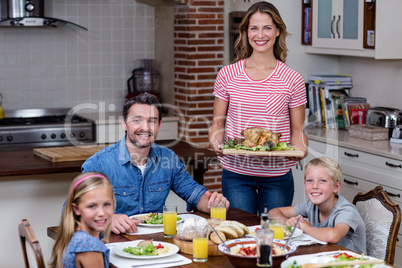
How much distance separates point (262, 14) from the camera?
3129 millimetres

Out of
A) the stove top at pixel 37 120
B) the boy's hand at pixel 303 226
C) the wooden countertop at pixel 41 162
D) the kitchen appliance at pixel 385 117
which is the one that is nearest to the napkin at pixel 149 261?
the boy's hand at pixel 303 226

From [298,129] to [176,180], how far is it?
67 cm

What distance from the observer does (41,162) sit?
3.71 metres

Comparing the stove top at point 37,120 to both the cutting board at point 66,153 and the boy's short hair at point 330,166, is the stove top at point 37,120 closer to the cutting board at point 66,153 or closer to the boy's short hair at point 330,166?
the cutting board at point 66,153

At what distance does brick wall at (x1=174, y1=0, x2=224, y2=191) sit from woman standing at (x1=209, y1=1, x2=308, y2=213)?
2.33 meters

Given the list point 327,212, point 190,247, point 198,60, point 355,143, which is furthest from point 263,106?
point 198,60

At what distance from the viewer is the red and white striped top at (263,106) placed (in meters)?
3.16

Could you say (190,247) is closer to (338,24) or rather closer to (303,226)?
(303,226)

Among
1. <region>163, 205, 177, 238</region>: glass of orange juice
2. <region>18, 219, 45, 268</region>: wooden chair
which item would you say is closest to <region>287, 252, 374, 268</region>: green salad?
<region>163, 205, 177, 238</region>: glass of orange juice

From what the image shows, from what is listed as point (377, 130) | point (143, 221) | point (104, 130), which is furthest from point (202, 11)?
point (143, 221)

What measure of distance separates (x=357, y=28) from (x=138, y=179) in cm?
245

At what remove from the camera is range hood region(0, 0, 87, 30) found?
546cm

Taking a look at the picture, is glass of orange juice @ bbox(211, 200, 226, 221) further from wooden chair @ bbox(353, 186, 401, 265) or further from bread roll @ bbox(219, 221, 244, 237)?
wooden chair @ bbox(353, 186, 401, 265)

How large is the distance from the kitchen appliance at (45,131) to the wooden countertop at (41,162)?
109 centimetres
